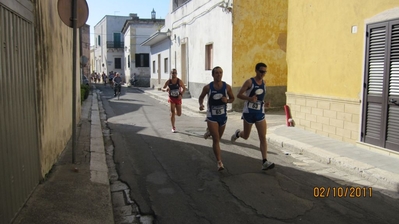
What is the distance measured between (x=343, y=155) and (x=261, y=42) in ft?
29.2

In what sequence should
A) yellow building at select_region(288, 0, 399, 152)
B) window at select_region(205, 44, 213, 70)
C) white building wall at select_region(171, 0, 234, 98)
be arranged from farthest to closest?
1. window at select_region(205, 44, 213, 70)
2. white building wall at select_region(171, 0, 234, 98)
3. yellow building at select_region(288, 0, 399, 152)

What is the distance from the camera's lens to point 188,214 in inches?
167

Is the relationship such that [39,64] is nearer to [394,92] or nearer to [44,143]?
[44,143]

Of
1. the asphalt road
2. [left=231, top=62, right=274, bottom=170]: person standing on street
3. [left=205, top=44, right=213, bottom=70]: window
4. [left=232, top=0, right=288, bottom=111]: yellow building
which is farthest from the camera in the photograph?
[left=205, top=44, right=213, bottom=70]: window

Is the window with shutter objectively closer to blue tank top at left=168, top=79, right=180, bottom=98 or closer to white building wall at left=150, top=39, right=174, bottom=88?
blue tank top at left=168, top=79, right=180, bottom=98

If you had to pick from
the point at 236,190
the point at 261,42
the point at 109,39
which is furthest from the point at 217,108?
the point at 109,39

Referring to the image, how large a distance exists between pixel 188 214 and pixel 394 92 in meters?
4.73

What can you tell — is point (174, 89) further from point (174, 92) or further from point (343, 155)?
point (343, 155)

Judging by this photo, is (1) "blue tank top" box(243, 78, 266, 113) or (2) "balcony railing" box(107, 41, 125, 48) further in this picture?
(2) "balcony railing" box(107, 41, 125, 48)

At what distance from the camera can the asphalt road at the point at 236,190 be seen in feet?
13.9

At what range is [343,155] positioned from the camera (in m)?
6.79
